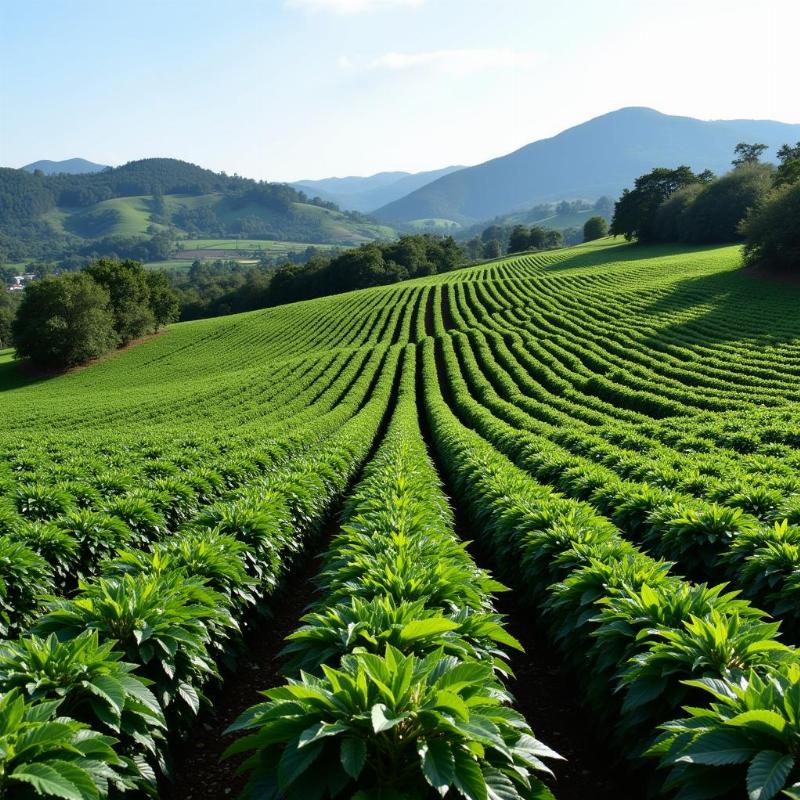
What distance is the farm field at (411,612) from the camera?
10.2 feet

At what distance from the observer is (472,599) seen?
17.3 feet

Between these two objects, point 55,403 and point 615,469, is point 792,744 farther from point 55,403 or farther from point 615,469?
point 55,403

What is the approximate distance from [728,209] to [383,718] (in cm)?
10029

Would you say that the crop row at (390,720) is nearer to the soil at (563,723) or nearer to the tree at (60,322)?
the soil at (563,723)

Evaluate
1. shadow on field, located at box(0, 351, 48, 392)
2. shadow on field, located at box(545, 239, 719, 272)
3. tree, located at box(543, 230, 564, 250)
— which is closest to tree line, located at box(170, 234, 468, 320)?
shadow on field, located at box(545, 239, 719, 272)

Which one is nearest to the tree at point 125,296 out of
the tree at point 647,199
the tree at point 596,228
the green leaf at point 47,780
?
the green leaf at point 47,780

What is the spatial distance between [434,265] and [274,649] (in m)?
113

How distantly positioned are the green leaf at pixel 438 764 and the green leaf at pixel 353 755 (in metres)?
0.32

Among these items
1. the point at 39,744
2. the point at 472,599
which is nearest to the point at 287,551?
the point at 472,599

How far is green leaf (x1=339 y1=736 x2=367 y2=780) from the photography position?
280 centimetres

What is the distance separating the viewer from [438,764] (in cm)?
292

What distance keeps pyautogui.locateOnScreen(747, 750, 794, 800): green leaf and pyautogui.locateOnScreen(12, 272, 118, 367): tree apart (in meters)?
63.8

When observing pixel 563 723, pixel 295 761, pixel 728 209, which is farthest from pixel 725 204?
pixel 295 761

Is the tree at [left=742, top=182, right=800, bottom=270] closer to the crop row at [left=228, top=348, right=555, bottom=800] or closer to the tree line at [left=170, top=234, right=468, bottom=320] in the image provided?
the crop row at [left=228, top=348, right=555, bottom=800]
